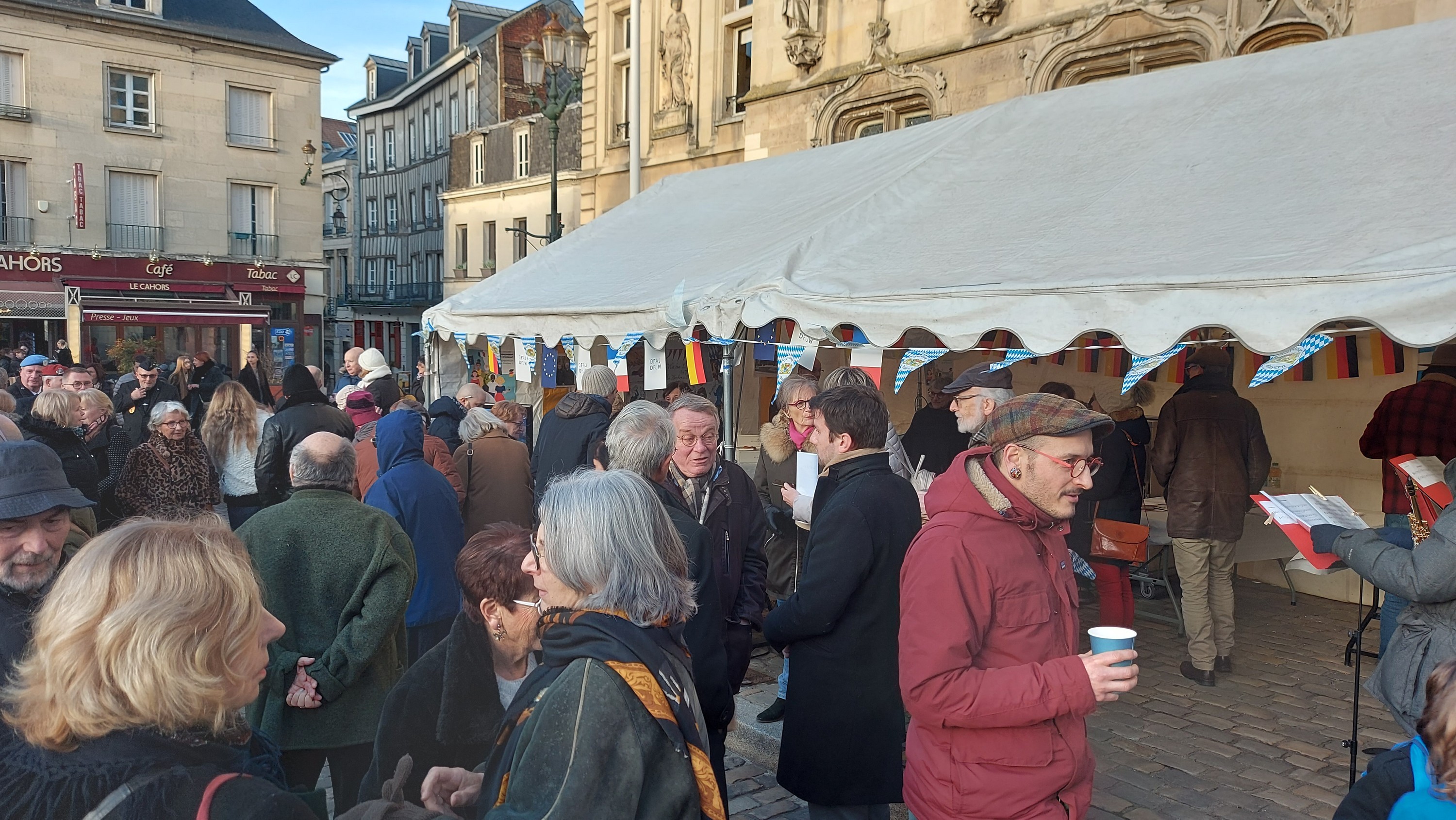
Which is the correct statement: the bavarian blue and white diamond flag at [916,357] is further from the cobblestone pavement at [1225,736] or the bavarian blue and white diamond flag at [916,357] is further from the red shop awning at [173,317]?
the red shop awning at [173,317]

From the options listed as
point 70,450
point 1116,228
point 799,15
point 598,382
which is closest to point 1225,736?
point 1116,228

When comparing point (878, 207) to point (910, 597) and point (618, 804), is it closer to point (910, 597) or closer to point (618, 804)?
point (910, 597)

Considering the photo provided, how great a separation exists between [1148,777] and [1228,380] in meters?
2.53

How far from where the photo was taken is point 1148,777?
4457mm

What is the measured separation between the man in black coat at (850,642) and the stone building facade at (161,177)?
2712 cm

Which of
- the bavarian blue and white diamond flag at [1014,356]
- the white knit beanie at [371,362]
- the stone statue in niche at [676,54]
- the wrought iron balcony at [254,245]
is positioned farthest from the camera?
the wrought iron balcony at [254,245]

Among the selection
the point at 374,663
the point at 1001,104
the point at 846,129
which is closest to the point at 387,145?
the point at 846,129

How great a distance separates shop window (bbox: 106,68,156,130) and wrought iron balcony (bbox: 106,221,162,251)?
2.64m

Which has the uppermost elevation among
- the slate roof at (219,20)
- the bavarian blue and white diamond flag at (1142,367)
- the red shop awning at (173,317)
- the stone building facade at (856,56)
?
the slate roof at (219,20)

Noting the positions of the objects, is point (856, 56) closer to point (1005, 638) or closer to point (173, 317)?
point (1005, 638)

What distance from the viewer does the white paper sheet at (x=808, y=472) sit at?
4832mm

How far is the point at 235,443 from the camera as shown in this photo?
6.27 m

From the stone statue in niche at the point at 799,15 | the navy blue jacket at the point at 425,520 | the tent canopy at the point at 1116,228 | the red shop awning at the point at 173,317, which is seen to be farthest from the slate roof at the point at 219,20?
the navy blue jacket at the point at 425,520

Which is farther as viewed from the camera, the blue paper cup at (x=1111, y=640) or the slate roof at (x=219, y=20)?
the slate roof at (x=219, y=20)
